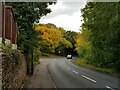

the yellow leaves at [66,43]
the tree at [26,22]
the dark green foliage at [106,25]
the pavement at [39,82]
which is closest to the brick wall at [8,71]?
the pavement at [39,82]

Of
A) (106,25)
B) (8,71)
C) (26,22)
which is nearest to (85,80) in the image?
(26,22)

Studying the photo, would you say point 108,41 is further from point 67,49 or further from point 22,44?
point 67,49

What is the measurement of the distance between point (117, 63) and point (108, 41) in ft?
9.61

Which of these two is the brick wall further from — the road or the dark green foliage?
the dark green foliage

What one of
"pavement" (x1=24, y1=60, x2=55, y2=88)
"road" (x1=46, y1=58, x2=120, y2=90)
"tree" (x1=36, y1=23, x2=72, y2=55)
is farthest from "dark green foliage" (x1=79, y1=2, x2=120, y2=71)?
"tree" (x1=36, y1=23, x2=72, y2=55)

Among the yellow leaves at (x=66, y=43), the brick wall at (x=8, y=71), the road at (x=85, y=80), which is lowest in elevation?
the road at (x=85, y=80)

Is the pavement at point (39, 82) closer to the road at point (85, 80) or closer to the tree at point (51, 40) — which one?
the road at point (85, 80)

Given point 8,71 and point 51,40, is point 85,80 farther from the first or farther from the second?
point 51,40

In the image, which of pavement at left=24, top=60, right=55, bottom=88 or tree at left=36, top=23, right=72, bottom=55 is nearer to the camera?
pavement at left=24, top=60, right=55, bottom=88

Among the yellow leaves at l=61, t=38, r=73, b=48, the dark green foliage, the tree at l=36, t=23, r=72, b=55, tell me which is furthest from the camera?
the yellow leaves at l=61, t=38, r=73, b=48

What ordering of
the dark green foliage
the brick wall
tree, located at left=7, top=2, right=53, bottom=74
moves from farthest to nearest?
the dark green foliage, tree, located at left=7, top=2, right=53, bottom=74, the brick wall

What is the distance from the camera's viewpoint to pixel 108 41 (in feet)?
114

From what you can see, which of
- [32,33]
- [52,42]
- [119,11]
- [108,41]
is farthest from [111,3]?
[52,42]

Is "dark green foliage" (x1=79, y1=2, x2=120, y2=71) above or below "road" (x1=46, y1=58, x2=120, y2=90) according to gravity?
above
